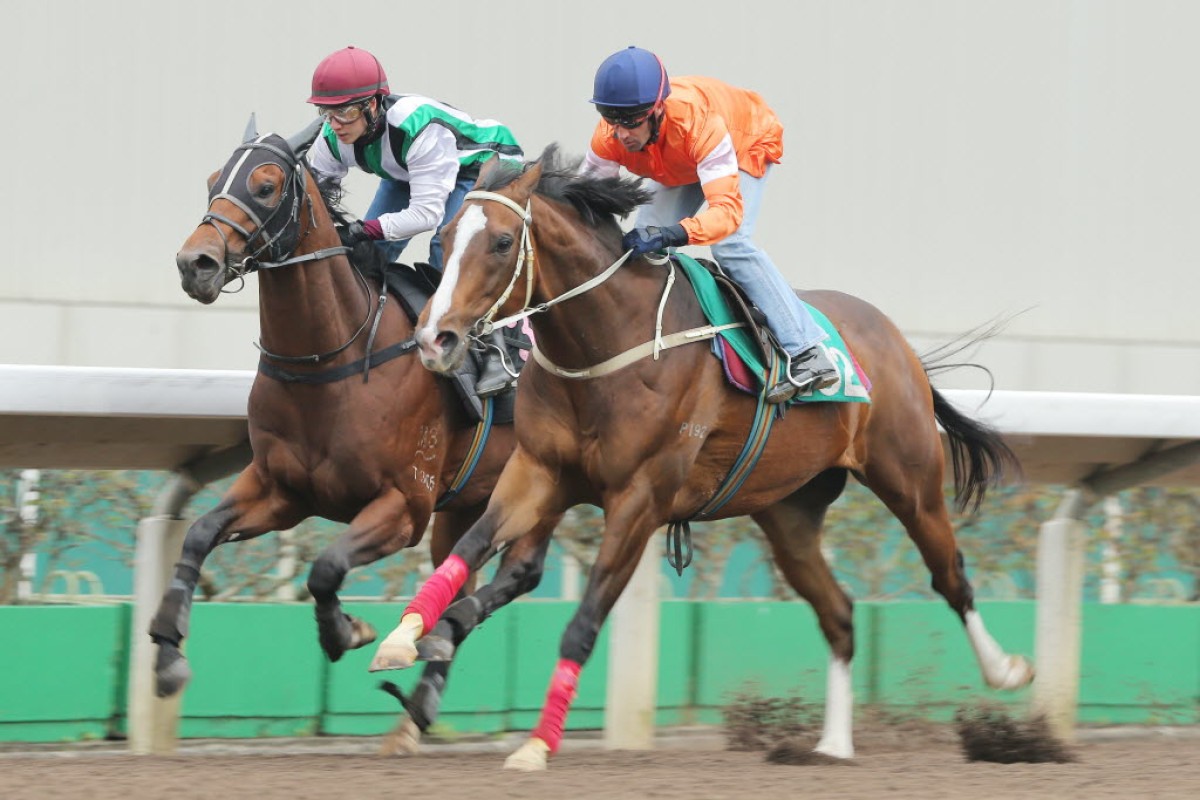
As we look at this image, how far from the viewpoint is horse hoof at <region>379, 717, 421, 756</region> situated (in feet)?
18.9

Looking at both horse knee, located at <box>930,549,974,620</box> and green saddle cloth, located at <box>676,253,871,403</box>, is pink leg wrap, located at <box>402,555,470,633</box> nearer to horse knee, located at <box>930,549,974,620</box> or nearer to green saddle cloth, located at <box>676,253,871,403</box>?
green saddle cloth, located at <box>676,253,871,403</box>

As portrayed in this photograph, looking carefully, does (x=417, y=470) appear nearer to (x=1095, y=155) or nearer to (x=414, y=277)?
(x=414, y=277)

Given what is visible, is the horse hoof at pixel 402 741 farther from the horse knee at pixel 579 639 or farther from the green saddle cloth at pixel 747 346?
the green saddle cloth at pixel 747 346

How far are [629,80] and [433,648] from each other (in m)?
1.64

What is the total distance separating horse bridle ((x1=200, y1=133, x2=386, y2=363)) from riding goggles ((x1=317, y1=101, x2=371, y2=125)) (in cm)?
20

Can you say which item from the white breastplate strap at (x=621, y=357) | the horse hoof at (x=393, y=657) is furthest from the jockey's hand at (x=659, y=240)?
the horse hoof at (x=393, y=657)

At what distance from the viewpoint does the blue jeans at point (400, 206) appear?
5.89 meters

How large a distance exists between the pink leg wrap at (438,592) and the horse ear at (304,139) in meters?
1.41

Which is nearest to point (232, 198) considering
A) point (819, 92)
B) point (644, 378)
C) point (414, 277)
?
point (414, 277)

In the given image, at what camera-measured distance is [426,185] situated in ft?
18.5

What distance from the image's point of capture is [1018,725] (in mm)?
5895

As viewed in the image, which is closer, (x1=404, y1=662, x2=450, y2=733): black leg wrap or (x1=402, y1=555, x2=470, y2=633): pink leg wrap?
(x1=402, y1=555, x2=470, y2=633): pink leg wrap

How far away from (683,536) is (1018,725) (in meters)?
1.25

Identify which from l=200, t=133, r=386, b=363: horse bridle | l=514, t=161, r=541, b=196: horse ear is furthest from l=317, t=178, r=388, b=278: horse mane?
l=514, t=161, r=541, b=196: horse ear
